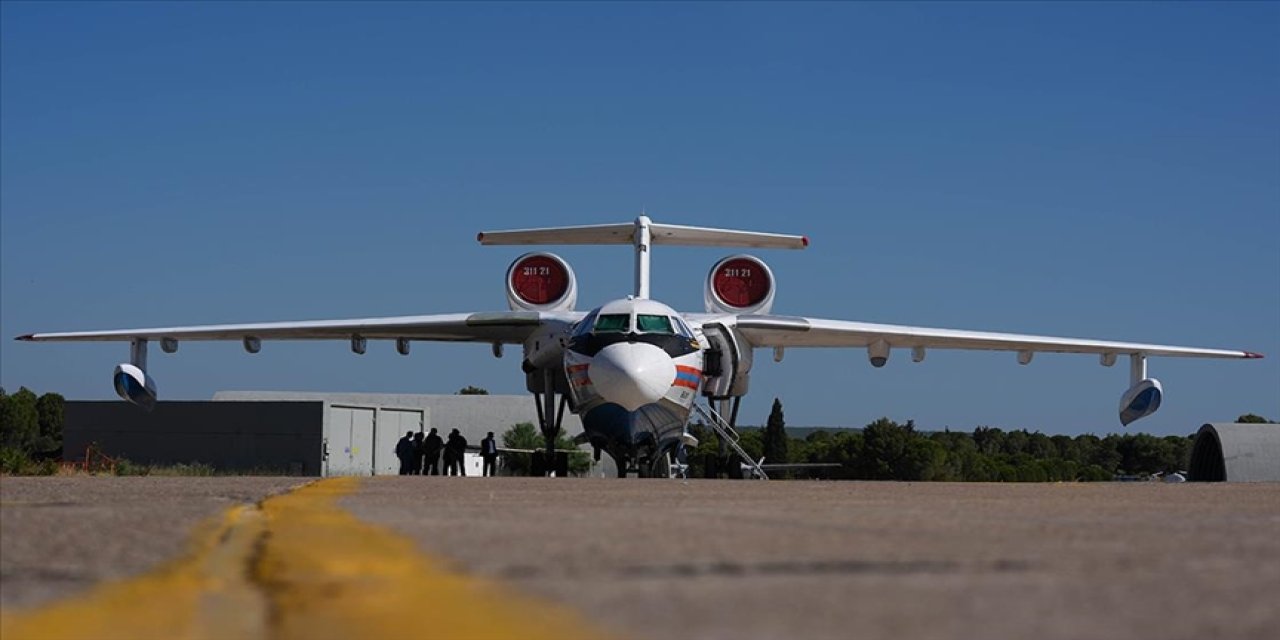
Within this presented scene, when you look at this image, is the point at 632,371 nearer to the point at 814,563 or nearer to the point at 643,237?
the point at 643,237

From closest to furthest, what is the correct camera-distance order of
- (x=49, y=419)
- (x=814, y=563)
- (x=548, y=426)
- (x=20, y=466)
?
(x=814, y=563) < (x=20, y=466) < (x=548, y=426) < (x=49, y=419)

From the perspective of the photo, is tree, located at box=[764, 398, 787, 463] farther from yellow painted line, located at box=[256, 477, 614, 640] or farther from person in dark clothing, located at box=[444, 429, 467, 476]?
yellow painted line, located at box=[256, 477, 614, 640]

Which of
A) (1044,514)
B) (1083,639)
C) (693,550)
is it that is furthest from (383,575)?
(1044,514)

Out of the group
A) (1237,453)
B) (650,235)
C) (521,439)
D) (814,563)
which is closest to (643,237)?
(650,235)

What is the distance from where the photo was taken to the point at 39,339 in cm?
2481

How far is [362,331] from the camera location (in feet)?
80.2

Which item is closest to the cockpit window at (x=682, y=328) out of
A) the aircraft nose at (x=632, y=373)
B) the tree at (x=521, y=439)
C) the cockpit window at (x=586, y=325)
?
the aircraft nose at (x=632, y=373)

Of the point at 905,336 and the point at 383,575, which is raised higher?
the point at 905,336

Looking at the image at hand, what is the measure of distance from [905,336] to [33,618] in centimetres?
2274

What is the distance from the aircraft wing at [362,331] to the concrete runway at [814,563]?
58.6ft

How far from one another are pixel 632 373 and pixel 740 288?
6474 mm

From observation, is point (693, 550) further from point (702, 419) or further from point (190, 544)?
point (702, 419)

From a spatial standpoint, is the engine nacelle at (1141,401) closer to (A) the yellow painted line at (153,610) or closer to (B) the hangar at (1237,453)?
(B) the hangar at (1237,453)

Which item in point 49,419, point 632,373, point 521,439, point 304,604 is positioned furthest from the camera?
point 49,419
